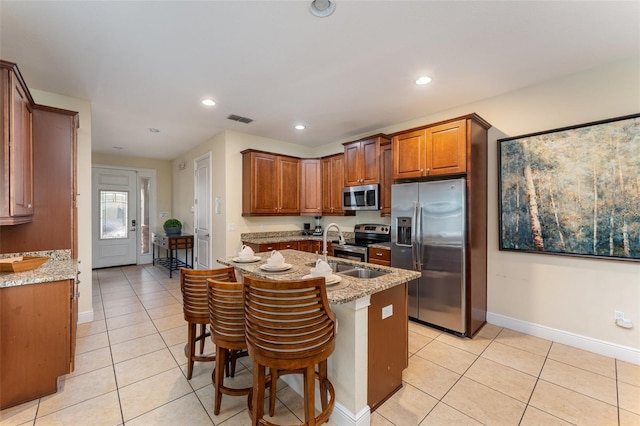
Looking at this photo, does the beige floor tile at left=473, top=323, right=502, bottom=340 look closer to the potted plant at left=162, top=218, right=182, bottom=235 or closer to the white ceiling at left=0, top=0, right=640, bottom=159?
the white ceiling at left=0, top=0, right=640, bottom=159

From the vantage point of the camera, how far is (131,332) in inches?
118

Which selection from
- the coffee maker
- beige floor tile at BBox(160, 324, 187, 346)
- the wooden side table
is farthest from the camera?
the wooden side table

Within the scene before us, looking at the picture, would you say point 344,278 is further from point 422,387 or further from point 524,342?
point 524,342


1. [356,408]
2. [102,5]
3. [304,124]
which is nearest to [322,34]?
[102,5]

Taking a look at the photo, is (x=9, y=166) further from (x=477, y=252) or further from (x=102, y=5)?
(x=477, y=252)

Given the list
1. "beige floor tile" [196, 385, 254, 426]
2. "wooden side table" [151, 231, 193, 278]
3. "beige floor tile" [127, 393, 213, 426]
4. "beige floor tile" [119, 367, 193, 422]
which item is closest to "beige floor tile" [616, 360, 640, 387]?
"beige floor tile" [196, 385, 254, 426]

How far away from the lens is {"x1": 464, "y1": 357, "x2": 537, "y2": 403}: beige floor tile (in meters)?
2.03

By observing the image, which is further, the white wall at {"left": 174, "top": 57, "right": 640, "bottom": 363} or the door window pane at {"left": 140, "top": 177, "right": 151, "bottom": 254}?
the door window pane at {"left": 140, "top": 177, "right": 151, "bottom": 254}

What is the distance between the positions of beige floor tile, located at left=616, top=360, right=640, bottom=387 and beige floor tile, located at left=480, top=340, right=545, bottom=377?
0.50 meters

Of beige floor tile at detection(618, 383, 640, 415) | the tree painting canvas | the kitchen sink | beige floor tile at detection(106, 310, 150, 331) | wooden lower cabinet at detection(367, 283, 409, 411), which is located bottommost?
beige floor tile at detection(618, 383, 640, 415)

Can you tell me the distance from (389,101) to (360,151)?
3.35 ft

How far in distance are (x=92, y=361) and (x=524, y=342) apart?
4156mm

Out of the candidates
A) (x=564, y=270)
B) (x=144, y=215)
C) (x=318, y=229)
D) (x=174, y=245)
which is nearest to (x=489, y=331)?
(x=564, y=270)

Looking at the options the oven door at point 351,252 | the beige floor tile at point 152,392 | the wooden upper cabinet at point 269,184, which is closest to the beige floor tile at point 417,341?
the oven door at point 351,252
